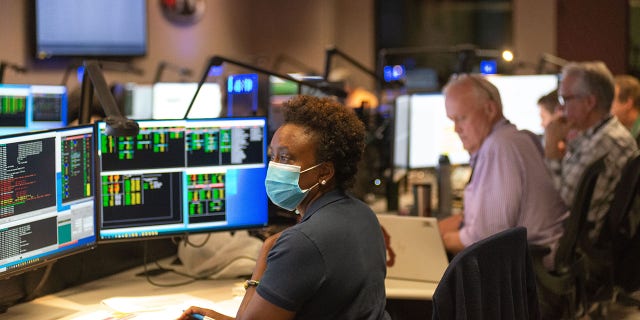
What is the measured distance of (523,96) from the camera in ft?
16.4

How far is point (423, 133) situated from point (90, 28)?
3181 millimetres

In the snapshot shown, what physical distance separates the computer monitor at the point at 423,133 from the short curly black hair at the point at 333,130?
244 cm

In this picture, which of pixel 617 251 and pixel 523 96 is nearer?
pixel 617 251

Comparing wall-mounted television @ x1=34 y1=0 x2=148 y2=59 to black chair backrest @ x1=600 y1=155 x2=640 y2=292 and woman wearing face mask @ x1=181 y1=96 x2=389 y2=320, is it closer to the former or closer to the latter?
black chair backrest @ x1=600 y1=155 x2=640 y2=292

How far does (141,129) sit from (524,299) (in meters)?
1.20

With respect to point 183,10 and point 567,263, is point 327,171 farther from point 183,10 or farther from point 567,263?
point 183,10

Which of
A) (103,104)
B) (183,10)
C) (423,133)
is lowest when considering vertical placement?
(423,133)

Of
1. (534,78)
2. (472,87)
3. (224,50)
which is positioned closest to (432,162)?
(534,78)

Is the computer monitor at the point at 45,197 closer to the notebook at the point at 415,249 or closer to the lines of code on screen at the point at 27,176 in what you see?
the lines of code on screen at the point at 27,176

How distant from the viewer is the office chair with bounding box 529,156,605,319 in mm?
3191

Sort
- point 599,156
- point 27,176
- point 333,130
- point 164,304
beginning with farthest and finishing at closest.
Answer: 1. point 599,156
2. point 164,304
3. point 27,176
4. point 333,130

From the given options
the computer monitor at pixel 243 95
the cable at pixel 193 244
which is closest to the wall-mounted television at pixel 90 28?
the computer monitor at pixel 243 95

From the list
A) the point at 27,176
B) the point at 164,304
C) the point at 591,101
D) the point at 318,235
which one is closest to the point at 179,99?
the point at 591,101

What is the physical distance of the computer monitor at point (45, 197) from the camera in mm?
2236
